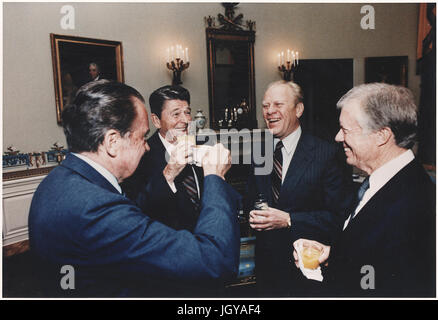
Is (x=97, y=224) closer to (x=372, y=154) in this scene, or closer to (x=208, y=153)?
(x=208, y=153)

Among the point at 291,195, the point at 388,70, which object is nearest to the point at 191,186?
the point at 291,195

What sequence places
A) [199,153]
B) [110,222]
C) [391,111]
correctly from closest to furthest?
[110,222] → [391,111] → [199,153]

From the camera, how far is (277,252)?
1199 mm

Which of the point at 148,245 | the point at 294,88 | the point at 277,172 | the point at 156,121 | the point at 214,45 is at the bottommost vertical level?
the point at 148,245

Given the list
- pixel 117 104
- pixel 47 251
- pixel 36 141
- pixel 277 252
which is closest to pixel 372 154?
pixel 277 252

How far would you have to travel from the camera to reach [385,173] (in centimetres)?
93

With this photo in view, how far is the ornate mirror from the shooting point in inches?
55.1

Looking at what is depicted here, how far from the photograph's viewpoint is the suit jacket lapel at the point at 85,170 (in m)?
0.83

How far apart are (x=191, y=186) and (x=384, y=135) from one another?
82cm

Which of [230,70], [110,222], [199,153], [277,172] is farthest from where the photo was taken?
[230,70]

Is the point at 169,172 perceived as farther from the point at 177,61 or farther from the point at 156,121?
the point at 177,61

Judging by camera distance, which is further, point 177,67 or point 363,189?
point 177,67

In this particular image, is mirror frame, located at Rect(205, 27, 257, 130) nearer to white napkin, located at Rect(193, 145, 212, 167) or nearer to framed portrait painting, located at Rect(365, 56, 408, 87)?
white napkin, located at Rect(193, 145, 212, 167)
